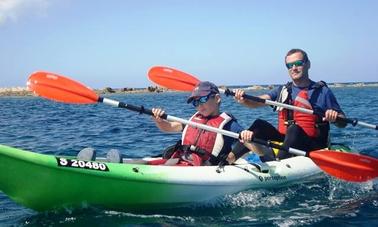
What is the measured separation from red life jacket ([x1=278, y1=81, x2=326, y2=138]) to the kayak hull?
1411 millimetres

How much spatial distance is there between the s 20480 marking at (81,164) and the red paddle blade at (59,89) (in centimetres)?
155

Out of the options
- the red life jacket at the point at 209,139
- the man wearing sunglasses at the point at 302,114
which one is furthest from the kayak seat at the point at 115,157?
the man wearing sunglasses at the point at 302,114

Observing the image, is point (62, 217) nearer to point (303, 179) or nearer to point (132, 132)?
point (303, 179)

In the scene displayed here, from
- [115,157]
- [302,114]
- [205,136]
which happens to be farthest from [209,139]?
[302,114]

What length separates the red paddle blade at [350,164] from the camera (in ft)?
18.5

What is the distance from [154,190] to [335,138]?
751 centimetres

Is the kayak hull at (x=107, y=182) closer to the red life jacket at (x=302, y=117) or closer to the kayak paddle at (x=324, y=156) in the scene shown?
the kayak paddle at (x=324, y=156)

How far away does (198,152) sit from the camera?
572 centimetres

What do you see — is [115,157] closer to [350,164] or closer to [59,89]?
[59,89]

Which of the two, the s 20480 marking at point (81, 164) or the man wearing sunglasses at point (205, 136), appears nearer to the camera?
the s 20480 marking at point (81, 164)

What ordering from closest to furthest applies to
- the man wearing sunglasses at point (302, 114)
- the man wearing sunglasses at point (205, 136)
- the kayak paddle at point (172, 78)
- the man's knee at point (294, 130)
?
the man wearing sunglasses at point (205, 136)
the man's knee at point (294, 130)
the man wearing sunglasses at point (302, 114)
the kayak paddle at point (172, 78)

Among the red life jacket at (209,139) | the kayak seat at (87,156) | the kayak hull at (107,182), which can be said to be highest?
the red life jacket at (209,139)

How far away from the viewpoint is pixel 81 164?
4.71 metres

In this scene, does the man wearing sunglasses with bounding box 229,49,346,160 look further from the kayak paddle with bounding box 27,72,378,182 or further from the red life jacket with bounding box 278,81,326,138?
the kayak paddle with bounding box 27,72,378,182
